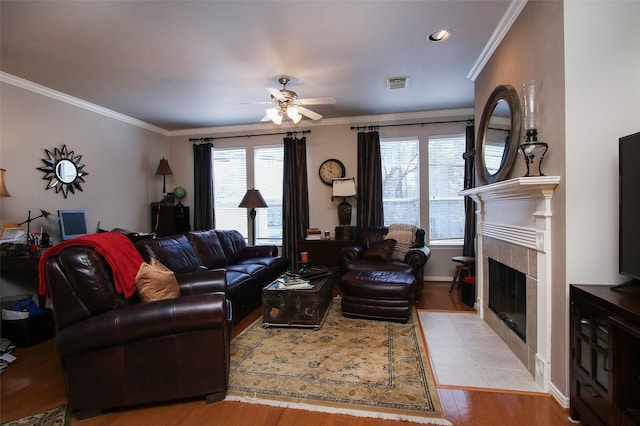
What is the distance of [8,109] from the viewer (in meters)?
3.06

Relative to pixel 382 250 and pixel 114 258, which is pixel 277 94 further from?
pixel 382 250

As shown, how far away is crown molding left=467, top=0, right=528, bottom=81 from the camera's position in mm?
2121

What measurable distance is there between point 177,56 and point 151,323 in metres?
2.45

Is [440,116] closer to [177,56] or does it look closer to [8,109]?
[177,56]

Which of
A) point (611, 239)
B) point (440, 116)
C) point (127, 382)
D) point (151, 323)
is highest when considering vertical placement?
point (440, 116)

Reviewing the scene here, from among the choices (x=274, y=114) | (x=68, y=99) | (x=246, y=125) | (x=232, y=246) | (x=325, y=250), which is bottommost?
(x=325, y=250)

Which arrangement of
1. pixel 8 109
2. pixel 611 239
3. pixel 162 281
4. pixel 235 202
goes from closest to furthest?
pixel 611 239 < pixel 162 281 < pixel 8 109 < pixel 235 202

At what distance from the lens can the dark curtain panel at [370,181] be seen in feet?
15.3

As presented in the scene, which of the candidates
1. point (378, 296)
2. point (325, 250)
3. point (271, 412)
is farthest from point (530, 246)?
point (325, 250)

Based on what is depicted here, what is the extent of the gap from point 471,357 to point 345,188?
9.49ft

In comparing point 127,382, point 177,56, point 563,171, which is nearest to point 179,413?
point 127,382

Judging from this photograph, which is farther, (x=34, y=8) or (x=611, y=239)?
(x=34, y=8)

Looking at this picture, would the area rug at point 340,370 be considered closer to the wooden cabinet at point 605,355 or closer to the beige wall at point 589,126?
the wooden cabinet at point 605,355

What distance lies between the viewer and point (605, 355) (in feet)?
4.46
